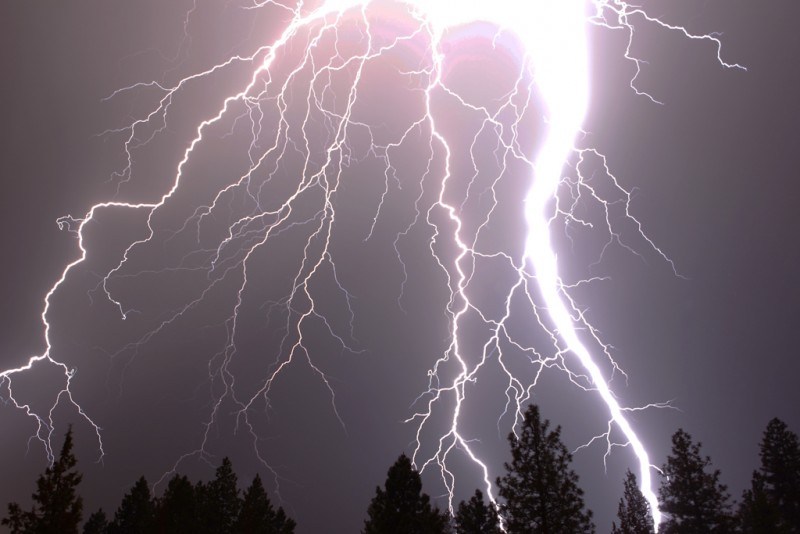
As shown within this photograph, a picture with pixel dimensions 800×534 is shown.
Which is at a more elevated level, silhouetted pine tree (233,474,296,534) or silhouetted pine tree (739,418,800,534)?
silhouetted pine tree (739,418,800,534)

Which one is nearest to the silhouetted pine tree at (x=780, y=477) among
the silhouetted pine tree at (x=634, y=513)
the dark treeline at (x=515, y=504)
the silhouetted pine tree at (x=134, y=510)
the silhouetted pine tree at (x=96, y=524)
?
the dark treeline at (x=515, y=504)

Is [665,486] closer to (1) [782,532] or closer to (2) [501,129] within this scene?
(1) [782,532]

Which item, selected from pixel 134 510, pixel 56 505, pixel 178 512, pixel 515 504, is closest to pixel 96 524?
pixel 134 510

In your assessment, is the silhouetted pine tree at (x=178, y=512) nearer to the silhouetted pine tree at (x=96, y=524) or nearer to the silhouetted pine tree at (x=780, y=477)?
the silhouetted pine tree at (x=96, y=524)

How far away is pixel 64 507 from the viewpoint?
32.7ft

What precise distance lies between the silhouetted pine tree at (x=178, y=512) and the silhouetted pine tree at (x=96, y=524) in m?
10.4

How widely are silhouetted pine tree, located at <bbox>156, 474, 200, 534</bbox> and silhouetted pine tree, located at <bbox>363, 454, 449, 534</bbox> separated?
8.19m

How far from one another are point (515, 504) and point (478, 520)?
132 inches

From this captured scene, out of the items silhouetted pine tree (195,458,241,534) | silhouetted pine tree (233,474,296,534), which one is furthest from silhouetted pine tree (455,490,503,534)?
silhouetted pine tree (195,458,241,534)

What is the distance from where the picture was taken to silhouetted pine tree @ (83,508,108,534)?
84.5 ft

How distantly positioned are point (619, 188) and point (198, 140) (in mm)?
23854

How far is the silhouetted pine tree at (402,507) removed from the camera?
1113 cm

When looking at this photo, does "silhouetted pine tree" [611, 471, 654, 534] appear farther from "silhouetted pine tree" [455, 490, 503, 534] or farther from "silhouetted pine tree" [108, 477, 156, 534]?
"silhouetted pine tree" [108, 477, 156, 534]

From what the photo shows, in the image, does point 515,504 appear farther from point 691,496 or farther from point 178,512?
point 178,512
